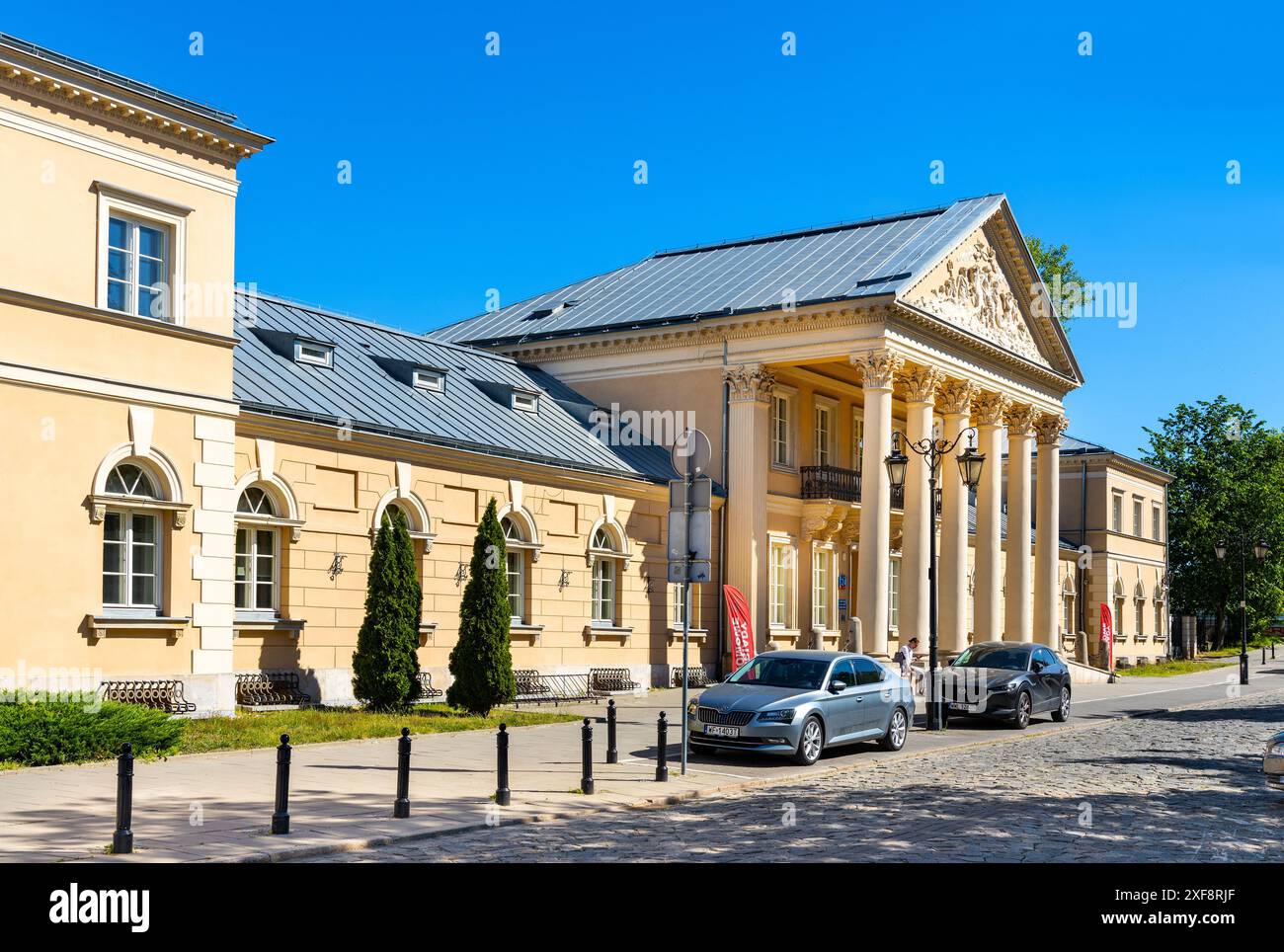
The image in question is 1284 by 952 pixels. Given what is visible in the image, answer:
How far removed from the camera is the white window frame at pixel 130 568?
20.5 m

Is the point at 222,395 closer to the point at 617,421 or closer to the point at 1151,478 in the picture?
the point at 617,421

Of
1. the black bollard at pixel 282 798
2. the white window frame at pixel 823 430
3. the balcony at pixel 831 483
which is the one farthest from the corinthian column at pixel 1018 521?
the black bollard at pixel 282 798

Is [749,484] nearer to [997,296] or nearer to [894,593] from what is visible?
[894,593]

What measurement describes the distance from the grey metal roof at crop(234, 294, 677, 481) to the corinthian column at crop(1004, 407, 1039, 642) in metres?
13.8

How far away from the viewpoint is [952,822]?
13.3m

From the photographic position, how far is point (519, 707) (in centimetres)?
2842

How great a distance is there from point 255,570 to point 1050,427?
30923mm

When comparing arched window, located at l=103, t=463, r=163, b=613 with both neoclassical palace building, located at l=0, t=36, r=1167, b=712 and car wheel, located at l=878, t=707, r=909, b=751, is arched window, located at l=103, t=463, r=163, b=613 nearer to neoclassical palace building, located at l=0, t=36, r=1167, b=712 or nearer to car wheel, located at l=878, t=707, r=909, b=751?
neoclassical palace building, located at l=0, t=36, r=1167, b=712

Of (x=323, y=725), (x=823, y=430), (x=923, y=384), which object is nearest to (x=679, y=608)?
(x=823, y=430)

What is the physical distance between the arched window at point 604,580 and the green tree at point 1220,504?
5076 cm

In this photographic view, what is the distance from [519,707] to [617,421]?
12.0 metres

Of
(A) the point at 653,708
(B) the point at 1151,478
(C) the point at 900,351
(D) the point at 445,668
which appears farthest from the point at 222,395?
(B) the point at 1151,478

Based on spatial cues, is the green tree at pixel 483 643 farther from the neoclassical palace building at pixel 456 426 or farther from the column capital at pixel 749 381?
the column capital at pixel 749 381

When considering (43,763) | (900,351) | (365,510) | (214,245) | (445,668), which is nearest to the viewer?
(43,763)
